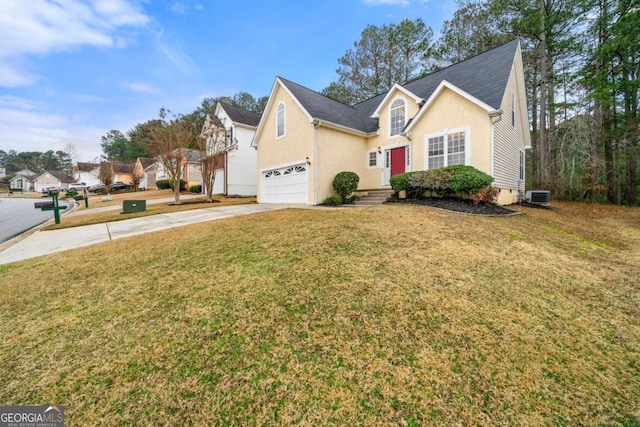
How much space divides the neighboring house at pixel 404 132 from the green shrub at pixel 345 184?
1.55ft

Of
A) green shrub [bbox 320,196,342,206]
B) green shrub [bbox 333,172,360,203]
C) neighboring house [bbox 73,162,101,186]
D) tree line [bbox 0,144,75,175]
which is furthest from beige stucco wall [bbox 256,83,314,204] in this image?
tree line [bbox 0,144,75,175]

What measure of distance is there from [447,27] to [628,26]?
36.7 feet

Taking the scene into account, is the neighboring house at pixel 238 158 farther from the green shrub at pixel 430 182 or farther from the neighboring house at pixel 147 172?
the neighboring house at pixel 147 172

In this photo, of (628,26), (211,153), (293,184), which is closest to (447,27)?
(628,26)

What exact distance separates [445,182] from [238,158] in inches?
667

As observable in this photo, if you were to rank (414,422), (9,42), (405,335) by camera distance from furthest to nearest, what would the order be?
(9,42)
(405,335)
(414,422)

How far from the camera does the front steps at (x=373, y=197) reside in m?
11.6

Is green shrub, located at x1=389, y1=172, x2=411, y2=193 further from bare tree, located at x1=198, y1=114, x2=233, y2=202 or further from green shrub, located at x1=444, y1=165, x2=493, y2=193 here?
bare tree, located at x1=198, y1=114, x2=233, y2=202

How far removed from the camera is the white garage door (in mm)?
12766

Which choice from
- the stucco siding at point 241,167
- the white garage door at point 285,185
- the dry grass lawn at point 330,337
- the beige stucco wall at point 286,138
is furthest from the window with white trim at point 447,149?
the stucco siding at point 241,167

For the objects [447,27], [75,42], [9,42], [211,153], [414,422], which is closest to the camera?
[414,422]

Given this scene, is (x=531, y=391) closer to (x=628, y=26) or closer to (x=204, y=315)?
(x=204, y=315)

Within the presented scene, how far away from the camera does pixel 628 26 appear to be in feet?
42.1

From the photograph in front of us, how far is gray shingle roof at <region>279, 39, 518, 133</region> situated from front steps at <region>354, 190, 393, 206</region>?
376 centimetres
